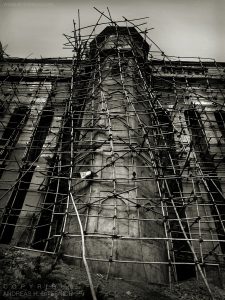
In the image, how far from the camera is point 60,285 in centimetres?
458

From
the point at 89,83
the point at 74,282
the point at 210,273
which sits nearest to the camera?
the point at 74,282

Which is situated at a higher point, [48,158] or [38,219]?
[48,158]

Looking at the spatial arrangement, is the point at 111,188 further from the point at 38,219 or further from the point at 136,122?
the point at 136,122

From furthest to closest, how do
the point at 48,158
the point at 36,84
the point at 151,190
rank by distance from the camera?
the point at 36,84, the point at 48,158, the point at 151,190

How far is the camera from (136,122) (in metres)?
9.73

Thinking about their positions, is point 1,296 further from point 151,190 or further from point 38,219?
point 151,190

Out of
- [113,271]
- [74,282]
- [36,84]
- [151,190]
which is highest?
[36,84]

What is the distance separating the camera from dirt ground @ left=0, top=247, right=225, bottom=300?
14.1 ft

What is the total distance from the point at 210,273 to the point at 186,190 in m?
2.76

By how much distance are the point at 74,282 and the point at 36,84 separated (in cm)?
1105

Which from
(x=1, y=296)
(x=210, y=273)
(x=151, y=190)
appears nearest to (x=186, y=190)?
(x=151, y=190)

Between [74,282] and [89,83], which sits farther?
[89,83]

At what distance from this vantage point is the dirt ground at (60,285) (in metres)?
4.31

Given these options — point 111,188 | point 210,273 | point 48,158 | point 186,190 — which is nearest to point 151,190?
point 111,188
